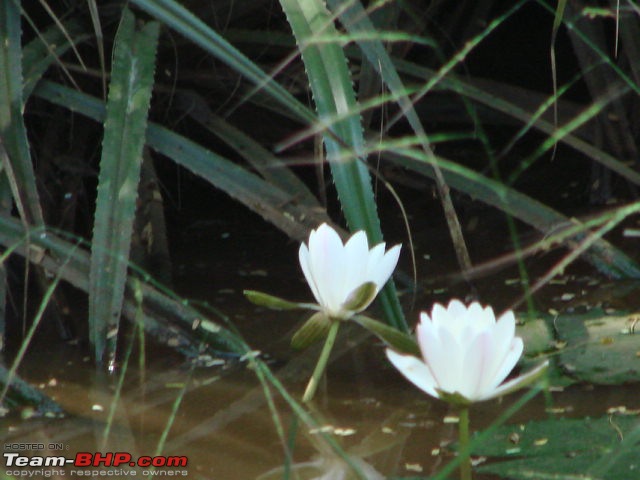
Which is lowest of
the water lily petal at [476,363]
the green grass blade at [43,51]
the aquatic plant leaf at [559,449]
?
the water lily petal at [476,363]

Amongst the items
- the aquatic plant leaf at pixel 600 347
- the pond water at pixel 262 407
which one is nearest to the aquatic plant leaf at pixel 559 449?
the pond water at pixel 262 407

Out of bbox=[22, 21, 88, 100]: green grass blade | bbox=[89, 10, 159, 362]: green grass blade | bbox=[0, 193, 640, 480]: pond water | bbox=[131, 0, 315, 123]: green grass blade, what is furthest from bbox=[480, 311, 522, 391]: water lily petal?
bbox=[22, 21, 88, 100]: green grass blade

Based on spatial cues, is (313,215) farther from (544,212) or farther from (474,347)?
(474,347)

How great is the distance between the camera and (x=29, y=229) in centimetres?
129

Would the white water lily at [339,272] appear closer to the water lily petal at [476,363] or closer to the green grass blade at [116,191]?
the water lily petal at [476,363]

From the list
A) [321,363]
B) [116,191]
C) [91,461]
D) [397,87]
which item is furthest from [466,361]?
[116,191]

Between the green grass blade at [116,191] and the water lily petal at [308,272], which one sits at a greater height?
the green grass blade at [116,191]

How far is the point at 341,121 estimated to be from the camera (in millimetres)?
1224

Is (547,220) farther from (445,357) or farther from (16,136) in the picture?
(445,357)

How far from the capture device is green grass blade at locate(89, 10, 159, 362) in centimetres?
129

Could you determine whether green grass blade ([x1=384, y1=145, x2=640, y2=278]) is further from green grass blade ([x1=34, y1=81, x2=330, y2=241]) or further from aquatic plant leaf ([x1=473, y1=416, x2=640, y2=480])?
aquatic plant leaf ([x1=473, y1=416, x2=640, y2=480])

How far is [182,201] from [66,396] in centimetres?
89

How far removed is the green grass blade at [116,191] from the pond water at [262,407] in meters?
0.09

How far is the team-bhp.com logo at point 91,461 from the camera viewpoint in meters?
1.02
